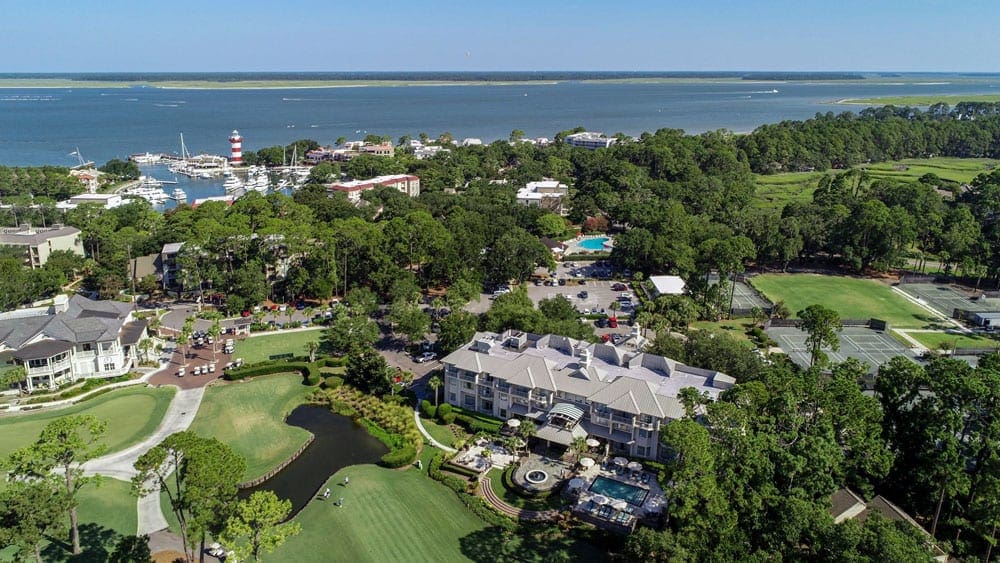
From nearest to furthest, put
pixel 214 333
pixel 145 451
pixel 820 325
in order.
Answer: pixel 145 451
pixel 820 325
pixel 214 333

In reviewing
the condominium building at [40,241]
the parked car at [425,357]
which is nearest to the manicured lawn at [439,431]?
the parked car at [425,357]

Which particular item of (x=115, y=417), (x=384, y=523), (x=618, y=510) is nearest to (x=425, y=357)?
(x=384, y=523)

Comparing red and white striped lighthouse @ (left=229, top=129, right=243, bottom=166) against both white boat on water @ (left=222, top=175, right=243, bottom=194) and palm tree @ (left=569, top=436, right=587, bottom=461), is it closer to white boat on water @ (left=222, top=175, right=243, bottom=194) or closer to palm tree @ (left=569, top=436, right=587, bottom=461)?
white boat on water @ (left=222, top=175, right=243, bottom=194)

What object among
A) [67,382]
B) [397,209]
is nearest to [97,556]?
[67,382]

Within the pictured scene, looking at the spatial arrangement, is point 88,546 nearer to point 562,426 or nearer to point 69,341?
point 69,341

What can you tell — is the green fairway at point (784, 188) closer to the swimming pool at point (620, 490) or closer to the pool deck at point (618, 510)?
the pool deck at point (618, 510)
